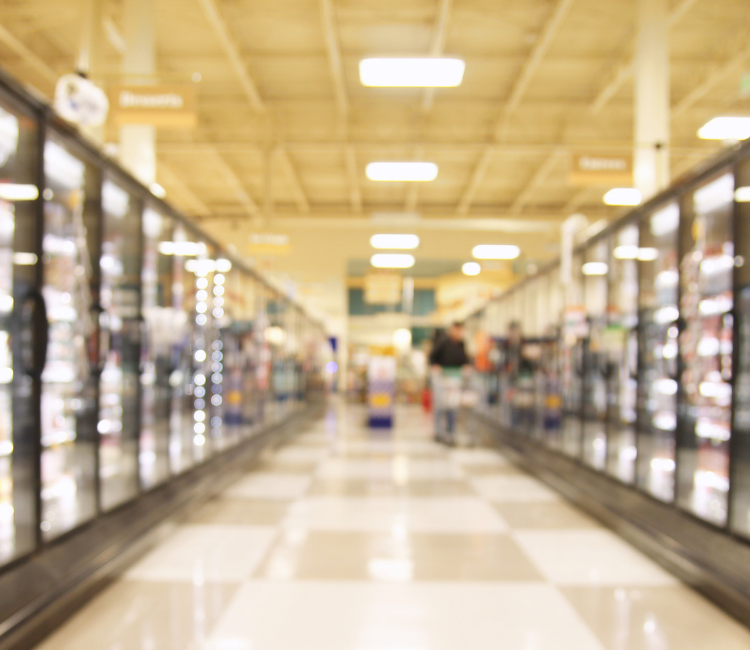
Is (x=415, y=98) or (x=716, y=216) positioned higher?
(x=415, y=98)

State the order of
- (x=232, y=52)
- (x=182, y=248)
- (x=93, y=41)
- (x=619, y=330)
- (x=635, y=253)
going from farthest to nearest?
(x=232, y=52), (x=93, y=41), (x=182, y=248), (x=619, y=330), (x=635, y=253)

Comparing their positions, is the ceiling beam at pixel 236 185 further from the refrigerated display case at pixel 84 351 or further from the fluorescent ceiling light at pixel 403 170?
the refrigerated display case at pixel 84 351

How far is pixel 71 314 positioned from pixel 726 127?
6588mm

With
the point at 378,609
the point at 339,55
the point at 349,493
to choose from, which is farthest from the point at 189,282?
the point at 339,55

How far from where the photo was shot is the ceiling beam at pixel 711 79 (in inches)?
420

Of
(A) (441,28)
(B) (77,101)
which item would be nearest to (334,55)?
(A) (441,28)

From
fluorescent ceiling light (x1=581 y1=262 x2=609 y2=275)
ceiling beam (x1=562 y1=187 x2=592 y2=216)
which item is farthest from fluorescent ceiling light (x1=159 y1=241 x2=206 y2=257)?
ceiling beam (x1=562 y1=187 x2=592 y2=216)

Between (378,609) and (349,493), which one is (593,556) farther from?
(349,493)

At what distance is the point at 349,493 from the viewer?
5.87 metres

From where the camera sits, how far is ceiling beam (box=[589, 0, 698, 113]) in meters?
9.17

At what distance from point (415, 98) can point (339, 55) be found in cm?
245

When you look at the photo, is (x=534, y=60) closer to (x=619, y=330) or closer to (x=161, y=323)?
(x=619, y=330)

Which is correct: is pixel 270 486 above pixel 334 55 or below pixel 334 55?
below

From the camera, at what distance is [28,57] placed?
37.6 ft
